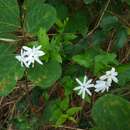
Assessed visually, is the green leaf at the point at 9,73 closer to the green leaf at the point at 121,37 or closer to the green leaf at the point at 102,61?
the green leaf at the point at 102,61

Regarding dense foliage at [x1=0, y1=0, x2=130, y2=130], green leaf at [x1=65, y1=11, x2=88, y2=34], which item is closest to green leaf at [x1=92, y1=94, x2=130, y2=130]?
dense foliage at [x1=0, y1=0, x2=130, y2=130]

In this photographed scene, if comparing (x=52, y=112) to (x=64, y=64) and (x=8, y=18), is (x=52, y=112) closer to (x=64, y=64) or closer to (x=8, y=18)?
(x=64, y=64)

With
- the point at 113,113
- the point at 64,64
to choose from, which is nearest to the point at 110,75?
the point at 113,113

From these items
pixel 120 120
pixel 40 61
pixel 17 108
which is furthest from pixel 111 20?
pixel 17 108

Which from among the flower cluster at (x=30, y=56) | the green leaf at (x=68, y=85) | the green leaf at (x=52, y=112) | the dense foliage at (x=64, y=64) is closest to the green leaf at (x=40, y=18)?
the dense foliage at (x=64, y=64)

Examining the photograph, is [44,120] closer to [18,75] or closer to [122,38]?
[18,75]
